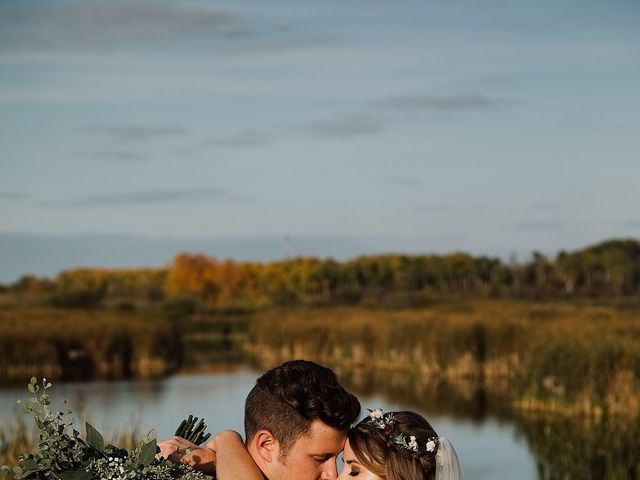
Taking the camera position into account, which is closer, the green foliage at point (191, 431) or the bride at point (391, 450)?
the bride at point (391, 450)

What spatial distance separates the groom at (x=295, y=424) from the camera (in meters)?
3.30

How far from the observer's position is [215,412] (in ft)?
73.6

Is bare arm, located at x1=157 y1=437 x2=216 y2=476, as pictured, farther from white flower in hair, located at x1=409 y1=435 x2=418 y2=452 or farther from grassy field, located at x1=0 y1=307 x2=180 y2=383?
grassy field, located at x1=0 y1=307 x2=180 y2=383

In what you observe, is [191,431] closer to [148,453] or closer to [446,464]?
[148,453]

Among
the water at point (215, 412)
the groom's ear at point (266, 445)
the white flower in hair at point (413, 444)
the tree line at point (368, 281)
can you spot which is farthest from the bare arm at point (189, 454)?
the tree line at point (368, 281)

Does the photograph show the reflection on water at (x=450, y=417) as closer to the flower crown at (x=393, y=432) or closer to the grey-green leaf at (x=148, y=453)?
the flower crown at (x=393, y=432)

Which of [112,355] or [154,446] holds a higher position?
[154,446]

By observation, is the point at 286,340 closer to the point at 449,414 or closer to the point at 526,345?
the point at 526,345

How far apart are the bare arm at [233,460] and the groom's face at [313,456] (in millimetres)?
74

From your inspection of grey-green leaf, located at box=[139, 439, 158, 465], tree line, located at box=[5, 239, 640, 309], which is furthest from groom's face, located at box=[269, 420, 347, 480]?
tree line, located at box=[5, 239, 640, 309]

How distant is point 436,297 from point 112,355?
71.3 ft

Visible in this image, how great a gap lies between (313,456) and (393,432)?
0.90 feet

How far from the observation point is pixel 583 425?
19922 mm

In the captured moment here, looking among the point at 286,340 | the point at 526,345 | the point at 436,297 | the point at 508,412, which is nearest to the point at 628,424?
the point at 508,412
